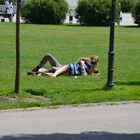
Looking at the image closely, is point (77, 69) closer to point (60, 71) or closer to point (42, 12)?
point (60, 71)

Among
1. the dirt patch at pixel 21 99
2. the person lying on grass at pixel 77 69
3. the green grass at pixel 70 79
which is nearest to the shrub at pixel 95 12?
the green grass at pixel 70 79

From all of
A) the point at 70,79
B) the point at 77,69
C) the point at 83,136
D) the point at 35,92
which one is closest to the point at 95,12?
the point at 77,69

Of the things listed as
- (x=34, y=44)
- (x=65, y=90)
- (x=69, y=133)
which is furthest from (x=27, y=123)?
(x=34, y=44)

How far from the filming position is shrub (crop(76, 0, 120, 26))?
175 ft

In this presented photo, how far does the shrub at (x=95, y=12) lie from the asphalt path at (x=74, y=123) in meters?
41.8

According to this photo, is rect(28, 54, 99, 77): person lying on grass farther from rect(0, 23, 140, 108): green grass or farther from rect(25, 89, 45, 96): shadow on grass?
rect(25, 89, 45, 96): shadow on grass

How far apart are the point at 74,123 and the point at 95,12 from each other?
4436cm

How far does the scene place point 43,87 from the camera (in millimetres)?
13805

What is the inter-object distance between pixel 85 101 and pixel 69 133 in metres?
2.98

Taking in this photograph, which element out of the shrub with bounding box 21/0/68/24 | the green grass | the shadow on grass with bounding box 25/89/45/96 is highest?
the shrub with bounding box 21/0/68/24

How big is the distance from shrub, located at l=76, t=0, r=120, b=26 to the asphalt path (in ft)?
137

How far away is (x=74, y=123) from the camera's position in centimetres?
1012

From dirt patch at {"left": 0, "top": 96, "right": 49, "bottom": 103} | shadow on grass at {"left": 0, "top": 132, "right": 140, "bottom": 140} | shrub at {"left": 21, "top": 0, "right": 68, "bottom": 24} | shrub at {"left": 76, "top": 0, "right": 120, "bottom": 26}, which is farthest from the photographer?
shrub at {"left": 21, "top": 0, "right": 68, "bottom": 24}

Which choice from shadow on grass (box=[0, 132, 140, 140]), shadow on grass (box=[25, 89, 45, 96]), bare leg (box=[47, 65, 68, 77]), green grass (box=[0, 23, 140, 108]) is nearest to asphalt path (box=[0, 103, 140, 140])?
shadow on grass (box=[0, 132, 140, 140])
